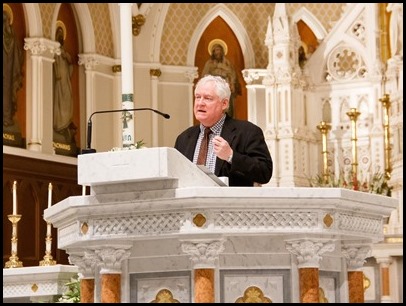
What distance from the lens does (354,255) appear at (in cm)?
634

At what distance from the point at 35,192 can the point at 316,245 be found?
10.3 m

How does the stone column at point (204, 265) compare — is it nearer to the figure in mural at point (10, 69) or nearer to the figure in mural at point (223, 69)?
the figure in mural at point (10, 69)

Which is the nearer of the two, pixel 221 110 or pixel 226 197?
pixel 226 197

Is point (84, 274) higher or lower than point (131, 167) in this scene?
lower

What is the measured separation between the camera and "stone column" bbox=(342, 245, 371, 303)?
20.8 feet

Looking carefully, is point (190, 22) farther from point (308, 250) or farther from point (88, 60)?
point (308, 250)

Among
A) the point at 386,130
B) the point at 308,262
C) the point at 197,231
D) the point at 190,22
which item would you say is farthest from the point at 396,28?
the point at 197,231

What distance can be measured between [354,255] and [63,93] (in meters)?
11.1

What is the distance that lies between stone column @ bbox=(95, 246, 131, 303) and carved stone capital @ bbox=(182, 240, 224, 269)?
412mm

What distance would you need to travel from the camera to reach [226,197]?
573 centimetres

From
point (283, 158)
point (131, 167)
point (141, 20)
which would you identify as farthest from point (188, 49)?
point (131, 167)

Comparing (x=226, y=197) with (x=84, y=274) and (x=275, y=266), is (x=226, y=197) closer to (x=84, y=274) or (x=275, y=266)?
(x=275, y=266)

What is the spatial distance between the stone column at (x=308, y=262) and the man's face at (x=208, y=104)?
3.17 ft

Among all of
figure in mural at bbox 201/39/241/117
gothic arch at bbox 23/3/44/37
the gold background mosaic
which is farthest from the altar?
figure in mural at bbox 201/39/241/117
